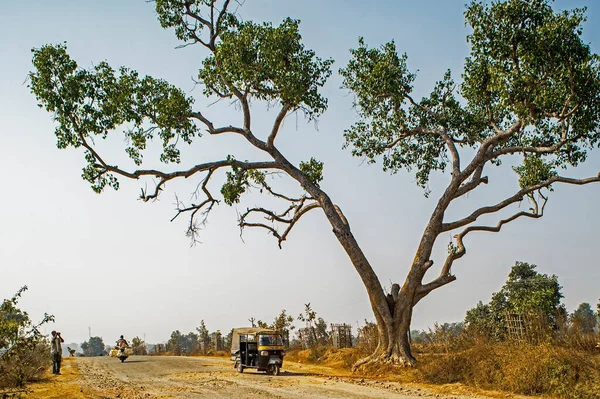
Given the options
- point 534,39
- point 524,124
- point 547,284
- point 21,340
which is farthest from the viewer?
point 547,284

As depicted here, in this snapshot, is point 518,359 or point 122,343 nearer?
point 518,359

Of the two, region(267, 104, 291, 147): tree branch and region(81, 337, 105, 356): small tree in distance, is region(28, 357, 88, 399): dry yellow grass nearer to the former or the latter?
region(267, 104, 291, 147): tree branch

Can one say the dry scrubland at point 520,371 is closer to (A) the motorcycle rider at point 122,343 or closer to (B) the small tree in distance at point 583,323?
(B) the small tree in distance at point 583,323

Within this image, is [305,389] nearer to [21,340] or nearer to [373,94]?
[21,340]

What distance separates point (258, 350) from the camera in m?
18.6

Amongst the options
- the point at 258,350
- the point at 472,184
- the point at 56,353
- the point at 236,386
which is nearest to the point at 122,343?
the point at 56,353

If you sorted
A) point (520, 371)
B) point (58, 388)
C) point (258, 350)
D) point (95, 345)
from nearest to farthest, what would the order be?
1. point (520, 371)
2. point (58, 388)
3. point (258, 350)
4. point (95, 345)

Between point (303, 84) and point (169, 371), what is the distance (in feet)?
38.2

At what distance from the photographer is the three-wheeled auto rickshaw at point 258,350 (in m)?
18.4

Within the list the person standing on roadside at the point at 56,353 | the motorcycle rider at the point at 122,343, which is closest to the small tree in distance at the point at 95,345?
the motorcycle rider at the point at 122,343

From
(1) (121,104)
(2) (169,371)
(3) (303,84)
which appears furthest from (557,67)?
(2) (169,371)

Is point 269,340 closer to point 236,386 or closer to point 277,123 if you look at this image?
point 236,386

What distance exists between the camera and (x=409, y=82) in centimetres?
2019

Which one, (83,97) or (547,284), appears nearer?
(83,97)
